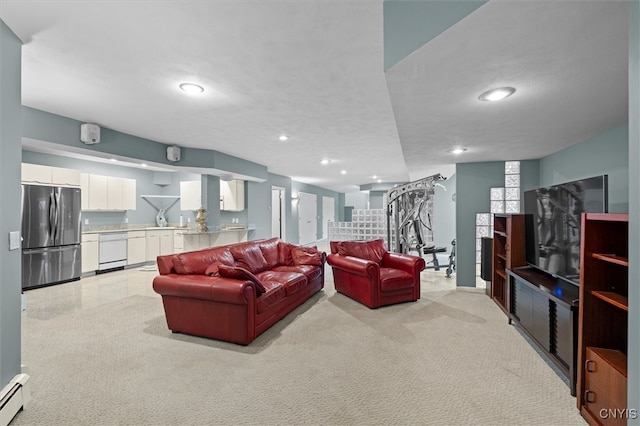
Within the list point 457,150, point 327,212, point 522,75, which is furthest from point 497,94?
point 327,212

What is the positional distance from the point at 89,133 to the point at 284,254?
9.58ft

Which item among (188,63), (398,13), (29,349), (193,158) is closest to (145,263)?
(193,158)

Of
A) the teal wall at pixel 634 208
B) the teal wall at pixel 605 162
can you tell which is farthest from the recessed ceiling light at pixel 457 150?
the teal wall at pixel 634 208

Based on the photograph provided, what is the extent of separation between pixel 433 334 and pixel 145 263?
6.69 metres

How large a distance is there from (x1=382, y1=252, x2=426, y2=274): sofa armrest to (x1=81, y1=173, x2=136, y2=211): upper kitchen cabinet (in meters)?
5.79

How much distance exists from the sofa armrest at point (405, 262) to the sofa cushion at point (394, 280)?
10 cm

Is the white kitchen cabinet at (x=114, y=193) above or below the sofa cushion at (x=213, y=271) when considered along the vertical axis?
above

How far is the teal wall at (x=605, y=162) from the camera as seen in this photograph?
2754 mm

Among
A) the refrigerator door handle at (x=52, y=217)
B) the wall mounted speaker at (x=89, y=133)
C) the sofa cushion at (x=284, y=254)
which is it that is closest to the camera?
the wall mounted speaker at (x=89, y=133)

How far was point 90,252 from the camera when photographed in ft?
19.1

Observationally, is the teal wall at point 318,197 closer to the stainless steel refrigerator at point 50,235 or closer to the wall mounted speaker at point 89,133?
the stainless steel refrigerator at point 50,235

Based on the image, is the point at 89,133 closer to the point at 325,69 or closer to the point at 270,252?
the point at 270,252

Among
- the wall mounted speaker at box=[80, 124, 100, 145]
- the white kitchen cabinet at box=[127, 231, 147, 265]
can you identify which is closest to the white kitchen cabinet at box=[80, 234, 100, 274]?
the white kitchen cabinet at box=[127, 231, 147, 265]

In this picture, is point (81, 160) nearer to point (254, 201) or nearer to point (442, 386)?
point (254, 201)
